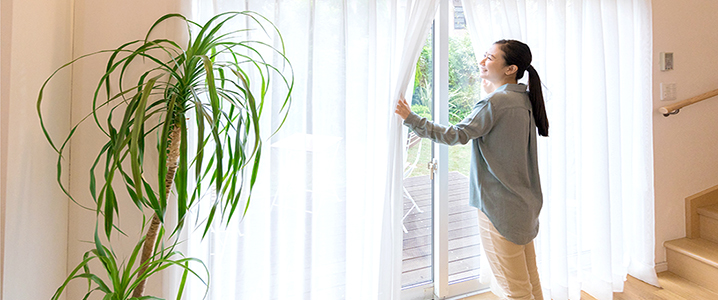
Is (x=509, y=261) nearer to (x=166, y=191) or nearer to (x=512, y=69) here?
(x=512, y=69)

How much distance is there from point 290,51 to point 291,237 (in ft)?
2.50

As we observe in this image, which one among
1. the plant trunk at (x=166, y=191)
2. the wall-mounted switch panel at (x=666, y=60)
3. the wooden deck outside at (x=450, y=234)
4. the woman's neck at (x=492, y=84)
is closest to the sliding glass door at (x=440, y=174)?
the wooden deck outside at (x=450, y=234)

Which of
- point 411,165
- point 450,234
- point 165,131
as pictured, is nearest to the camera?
point 165,131

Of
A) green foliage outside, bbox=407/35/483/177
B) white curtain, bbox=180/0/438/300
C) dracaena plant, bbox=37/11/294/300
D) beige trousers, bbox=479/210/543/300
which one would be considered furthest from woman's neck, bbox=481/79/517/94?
dracaena plant, bbox=37/11/294/300

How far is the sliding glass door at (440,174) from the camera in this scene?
6.92 feet

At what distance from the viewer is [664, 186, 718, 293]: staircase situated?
238 cm

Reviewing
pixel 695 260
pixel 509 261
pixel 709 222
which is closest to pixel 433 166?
pixel 509 261

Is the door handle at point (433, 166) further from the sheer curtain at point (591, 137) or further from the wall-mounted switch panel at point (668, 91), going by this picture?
the wall-mounted switch panel at point (668, 91)

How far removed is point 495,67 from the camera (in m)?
1.80

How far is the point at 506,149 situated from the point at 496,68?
371mm

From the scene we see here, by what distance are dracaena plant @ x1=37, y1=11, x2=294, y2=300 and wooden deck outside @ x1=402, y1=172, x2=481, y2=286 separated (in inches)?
36.5

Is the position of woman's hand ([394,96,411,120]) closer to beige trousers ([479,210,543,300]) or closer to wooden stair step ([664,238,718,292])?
beige trousers ([479,210,543,300])

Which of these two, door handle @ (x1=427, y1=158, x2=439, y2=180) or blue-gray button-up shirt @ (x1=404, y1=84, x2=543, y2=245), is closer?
blue-gray button-up shirt @ (x1=404, y1=84, x2=543, y2=245)

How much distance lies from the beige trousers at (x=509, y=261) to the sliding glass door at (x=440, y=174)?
33 cm
